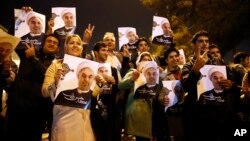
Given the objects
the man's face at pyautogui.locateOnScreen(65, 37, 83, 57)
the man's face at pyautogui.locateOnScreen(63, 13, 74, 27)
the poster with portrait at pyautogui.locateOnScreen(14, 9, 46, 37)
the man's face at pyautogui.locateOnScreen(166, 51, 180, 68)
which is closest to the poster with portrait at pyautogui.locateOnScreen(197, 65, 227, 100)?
the man's face at pyautogui.locateOnScreen(166, 51, 180, 68)

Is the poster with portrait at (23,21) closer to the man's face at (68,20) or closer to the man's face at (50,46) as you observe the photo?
the man's face at (50,46)

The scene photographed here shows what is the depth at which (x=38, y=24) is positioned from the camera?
6203 mm

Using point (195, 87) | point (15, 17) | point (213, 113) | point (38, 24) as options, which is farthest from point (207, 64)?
point (15, 17)

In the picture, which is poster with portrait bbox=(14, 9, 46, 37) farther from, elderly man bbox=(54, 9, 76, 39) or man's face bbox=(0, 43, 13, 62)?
elderly man bbox=(54, 9, 76, 39)

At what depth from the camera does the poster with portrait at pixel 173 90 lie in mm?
6496

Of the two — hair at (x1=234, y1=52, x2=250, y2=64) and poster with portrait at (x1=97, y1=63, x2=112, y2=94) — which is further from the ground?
hair at (x1=234, y1=52, x2=250, y2=64)

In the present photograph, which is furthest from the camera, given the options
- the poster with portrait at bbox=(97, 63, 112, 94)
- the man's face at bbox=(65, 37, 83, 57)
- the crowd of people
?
the poster with portrait at bbox=(97, 63, 112, 94)

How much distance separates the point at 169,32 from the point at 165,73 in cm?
142

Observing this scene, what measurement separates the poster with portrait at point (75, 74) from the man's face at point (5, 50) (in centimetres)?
121

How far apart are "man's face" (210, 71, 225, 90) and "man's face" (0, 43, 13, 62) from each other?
3.12m

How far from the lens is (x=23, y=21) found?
6.17 meters

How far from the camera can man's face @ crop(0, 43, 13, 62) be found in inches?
216

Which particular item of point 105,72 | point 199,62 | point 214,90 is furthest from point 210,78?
point 105,72

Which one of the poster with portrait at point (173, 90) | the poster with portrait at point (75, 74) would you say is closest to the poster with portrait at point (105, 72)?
the poster with portrait at point (75, 74)
